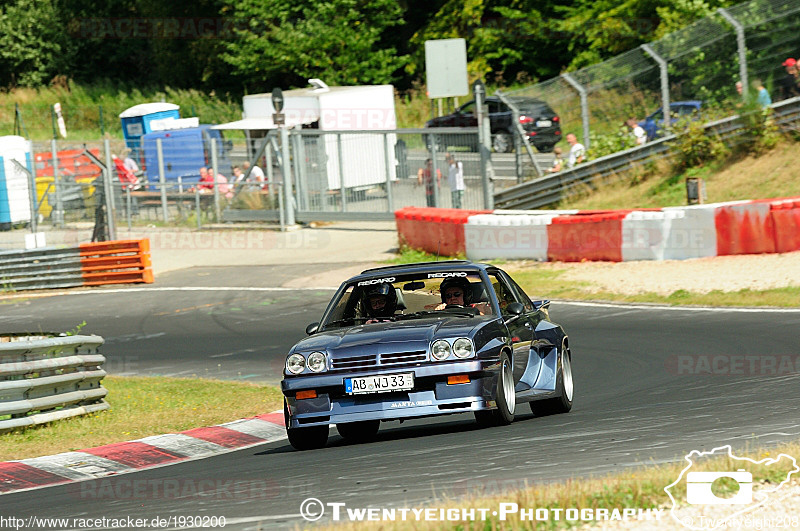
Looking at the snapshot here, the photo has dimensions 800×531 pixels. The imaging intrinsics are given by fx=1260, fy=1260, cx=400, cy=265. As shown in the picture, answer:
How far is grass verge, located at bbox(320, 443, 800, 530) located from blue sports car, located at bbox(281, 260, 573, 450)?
2156 mm

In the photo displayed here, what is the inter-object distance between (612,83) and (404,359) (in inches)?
785

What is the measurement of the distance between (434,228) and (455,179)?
4.15 metres

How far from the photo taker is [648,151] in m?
27.4

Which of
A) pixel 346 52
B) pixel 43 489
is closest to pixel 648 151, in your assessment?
pixel 43 489

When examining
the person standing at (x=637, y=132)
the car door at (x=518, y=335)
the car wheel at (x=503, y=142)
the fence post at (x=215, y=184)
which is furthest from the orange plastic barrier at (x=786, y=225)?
the fence post at (x=215, y=184)

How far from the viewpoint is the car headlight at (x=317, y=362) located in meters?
8.81

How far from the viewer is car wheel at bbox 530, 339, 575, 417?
33.2ft

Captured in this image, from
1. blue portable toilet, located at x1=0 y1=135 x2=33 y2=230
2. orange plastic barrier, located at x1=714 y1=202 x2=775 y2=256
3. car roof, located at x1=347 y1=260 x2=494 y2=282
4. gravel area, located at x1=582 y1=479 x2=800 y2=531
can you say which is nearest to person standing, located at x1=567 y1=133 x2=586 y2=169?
orange plastic barrier, located at x1=714 y1=202 x2=775 y2=256

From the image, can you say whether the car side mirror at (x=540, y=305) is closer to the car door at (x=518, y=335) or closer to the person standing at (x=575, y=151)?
the car door at (x=518, y=335)

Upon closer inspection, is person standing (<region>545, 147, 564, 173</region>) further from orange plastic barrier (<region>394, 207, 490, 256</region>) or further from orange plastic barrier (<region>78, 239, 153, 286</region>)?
orange plastic barrier (<region>78, 239, 153, 286</region>)

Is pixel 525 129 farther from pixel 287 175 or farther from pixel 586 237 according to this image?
pixel 287 175

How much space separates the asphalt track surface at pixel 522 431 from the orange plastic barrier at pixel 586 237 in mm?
3410

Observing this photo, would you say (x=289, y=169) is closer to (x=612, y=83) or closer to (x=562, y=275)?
(x=612, y=83)

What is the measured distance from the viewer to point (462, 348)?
28.6ft
